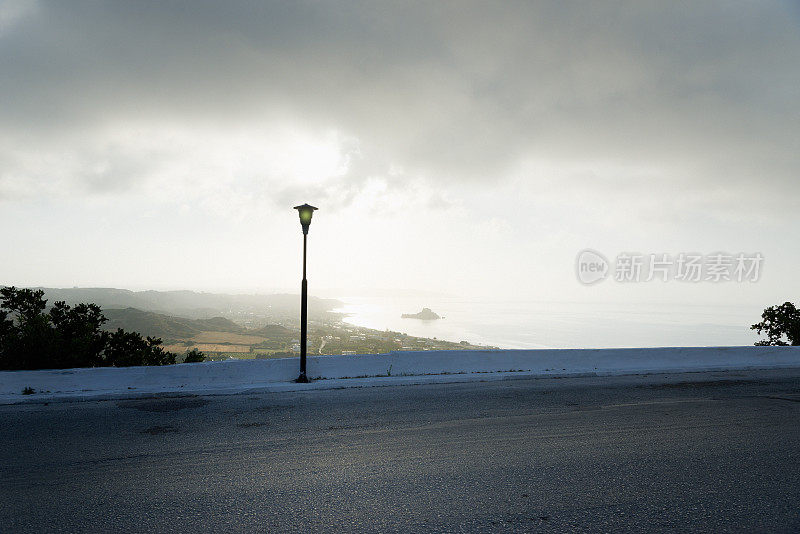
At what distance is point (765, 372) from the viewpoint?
44.1ft

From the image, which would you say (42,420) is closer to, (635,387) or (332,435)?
(332,435)

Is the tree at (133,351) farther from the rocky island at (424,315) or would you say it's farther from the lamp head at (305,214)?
the rocky island at (424,315)

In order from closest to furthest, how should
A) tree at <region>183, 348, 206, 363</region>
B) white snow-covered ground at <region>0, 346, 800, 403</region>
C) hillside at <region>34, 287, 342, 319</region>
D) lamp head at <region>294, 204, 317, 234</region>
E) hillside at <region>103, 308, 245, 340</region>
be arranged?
white snow-covered ground at <region>0, 346, 800, 403</region>
lamp head at <region>294, 204, 317, 234</region>
tree at <region>183, 348, 206, 363</region>
hillside at <region>103, 308, 245, 340</region>
hillside at <region>34, 287, 342, 319</region>

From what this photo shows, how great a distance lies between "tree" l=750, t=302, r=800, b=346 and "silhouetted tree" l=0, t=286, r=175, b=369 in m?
29.6

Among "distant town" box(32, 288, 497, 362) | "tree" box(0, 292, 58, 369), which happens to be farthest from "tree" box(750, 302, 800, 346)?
"tree" box(0, 292, 58, 369)

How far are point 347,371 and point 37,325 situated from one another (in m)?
8.50

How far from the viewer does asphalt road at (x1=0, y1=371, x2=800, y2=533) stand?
12.6ft

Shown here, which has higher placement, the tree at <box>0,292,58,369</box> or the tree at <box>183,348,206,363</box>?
the tree at <box>0,292,58,369</box>

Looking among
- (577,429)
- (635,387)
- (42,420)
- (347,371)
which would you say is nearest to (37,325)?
(42,420)

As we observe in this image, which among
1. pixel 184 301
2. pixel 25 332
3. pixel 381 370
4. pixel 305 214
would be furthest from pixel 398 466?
pixel 184 301

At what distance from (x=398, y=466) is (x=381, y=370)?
637 centimetres

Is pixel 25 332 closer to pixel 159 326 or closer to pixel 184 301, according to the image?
pixel 159 326

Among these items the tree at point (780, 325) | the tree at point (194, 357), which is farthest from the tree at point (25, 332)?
the tree at point (780, 325)

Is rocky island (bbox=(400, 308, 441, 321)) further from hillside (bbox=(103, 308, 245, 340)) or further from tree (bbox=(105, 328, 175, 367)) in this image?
tree (bbox=(105, 328, 175, 367))
